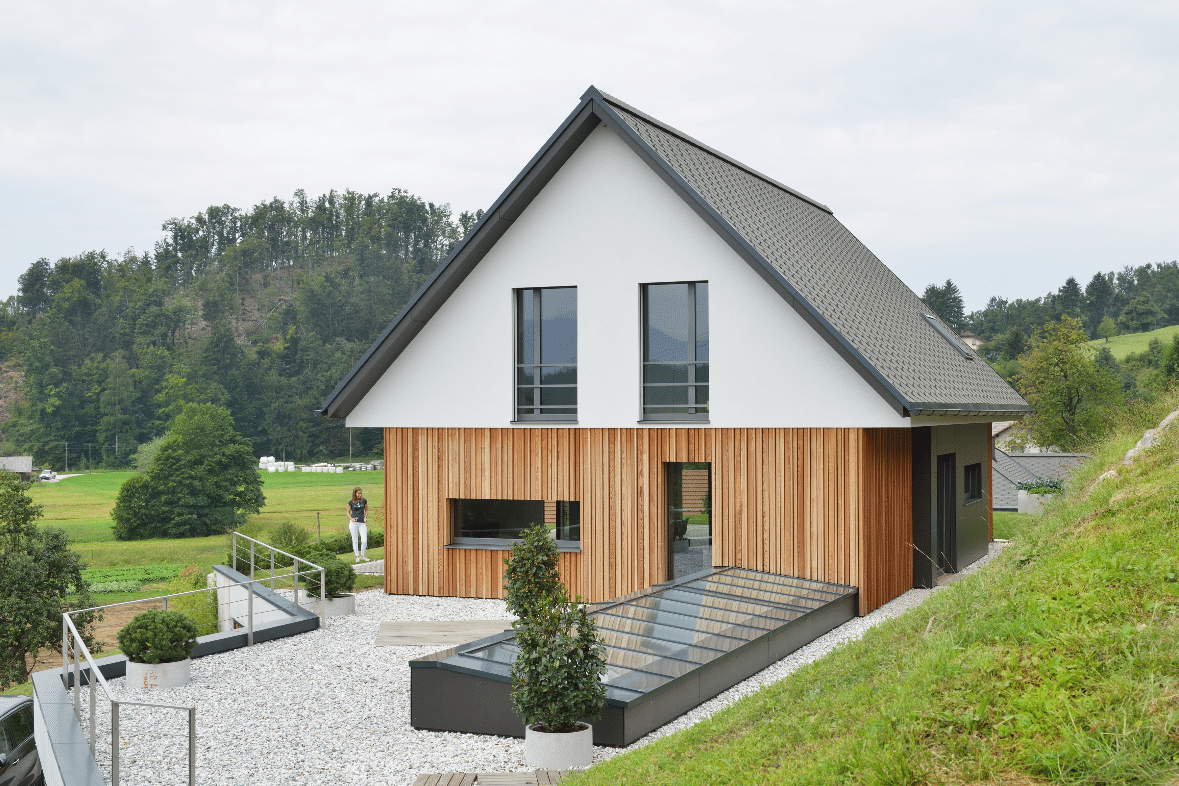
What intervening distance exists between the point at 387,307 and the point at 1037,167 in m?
64.4

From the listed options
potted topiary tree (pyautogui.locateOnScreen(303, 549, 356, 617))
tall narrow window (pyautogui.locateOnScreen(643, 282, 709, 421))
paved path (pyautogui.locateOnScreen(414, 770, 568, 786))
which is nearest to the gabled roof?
tall narrow window (pyautogui.locateOnScreen(643, 282, 709, 421))

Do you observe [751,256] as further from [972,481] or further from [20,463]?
[20,463]

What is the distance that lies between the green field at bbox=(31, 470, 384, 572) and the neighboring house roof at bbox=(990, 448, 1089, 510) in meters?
20.8

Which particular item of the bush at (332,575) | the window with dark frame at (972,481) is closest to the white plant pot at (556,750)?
the bush at (332,575)

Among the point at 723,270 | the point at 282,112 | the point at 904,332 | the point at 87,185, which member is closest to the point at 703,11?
the point at 723,270

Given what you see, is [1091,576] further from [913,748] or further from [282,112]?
[282,112]

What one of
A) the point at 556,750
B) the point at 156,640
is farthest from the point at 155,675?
the point at 556,750

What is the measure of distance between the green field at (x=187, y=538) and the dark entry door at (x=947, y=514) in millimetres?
21399

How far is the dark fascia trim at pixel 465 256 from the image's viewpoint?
1319 cm

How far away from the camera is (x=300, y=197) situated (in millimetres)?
112625

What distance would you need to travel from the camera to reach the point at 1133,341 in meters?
84.4

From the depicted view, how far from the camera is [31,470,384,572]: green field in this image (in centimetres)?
4366

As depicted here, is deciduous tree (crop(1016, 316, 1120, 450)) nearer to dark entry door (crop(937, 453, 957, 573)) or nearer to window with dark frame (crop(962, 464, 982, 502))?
window with dark frame (crop(962, 464, 982, 502))

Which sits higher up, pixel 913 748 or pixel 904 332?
pixel 904 332
